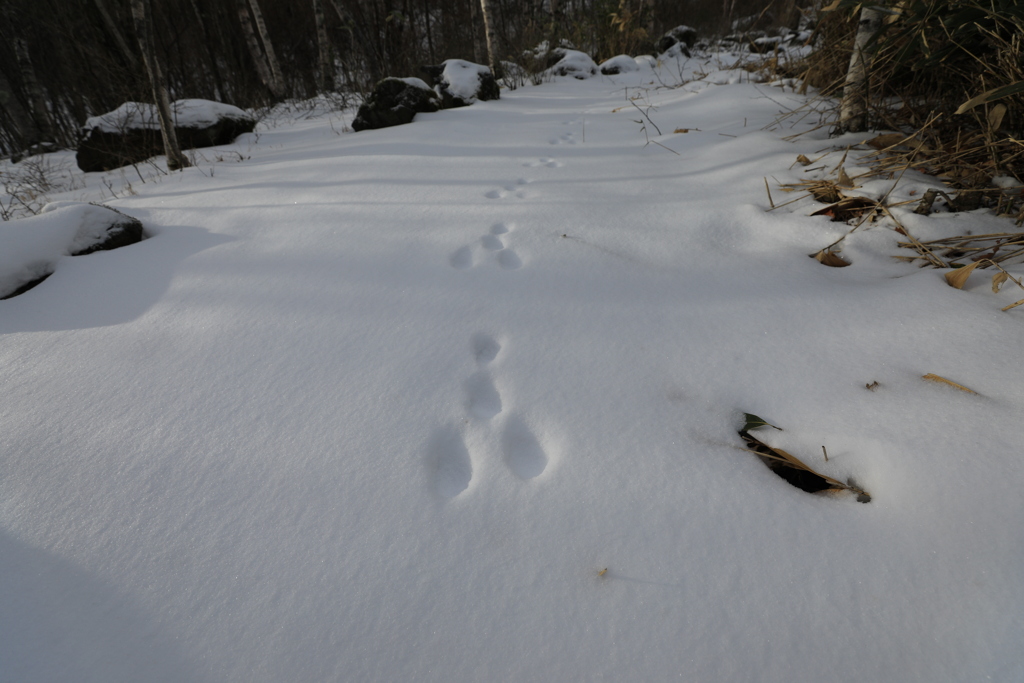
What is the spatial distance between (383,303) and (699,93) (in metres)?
3.05

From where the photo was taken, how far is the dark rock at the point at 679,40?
282 inches

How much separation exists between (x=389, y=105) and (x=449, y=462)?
127 inches

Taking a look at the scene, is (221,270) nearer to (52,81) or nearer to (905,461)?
(905,461)

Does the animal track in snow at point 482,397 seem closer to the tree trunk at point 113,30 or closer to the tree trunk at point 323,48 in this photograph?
the tree trunk at point 113,30

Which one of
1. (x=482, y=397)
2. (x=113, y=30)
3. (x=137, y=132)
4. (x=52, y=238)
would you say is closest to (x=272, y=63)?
(x=113, y=30)

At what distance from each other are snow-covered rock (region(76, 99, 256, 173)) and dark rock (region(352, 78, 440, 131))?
1.27 metres

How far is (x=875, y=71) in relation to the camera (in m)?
1.57

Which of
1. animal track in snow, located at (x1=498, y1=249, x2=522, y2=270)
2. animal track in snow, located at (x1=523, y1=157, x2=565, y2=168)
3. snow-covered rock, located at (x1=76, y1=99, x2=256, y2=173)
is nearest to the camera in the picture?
animal track in snow, located at (x1=498, y1=249, x2=522, y2=270)

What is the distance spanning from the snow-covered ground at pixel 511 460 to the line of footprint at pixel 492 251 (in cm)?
1

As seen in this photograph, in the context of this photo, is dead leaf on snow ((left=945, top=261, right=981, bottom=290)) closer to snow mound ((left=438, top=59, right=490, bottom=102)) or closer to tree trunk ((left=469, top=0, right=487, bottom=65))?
snow mound ((left=438, top=59, right=490, bottom=102))

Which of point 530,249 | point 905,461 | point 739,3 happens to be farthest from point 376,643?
point 739,3

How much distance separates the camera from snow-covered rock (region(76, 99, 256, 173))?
328 centimetres

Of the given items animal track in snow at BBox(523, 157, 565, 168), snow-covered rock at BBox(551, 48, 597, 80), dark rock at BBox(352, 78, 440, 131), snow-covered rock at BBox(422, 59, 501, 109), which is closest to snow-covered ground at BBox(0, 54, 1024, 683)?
animal track in snow at BBox(523, 157, 565, 168)

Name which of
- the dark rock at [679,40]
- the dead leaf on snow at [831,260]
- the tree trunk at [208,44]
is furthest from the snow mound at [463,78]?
the tree trunk at [208,44]
